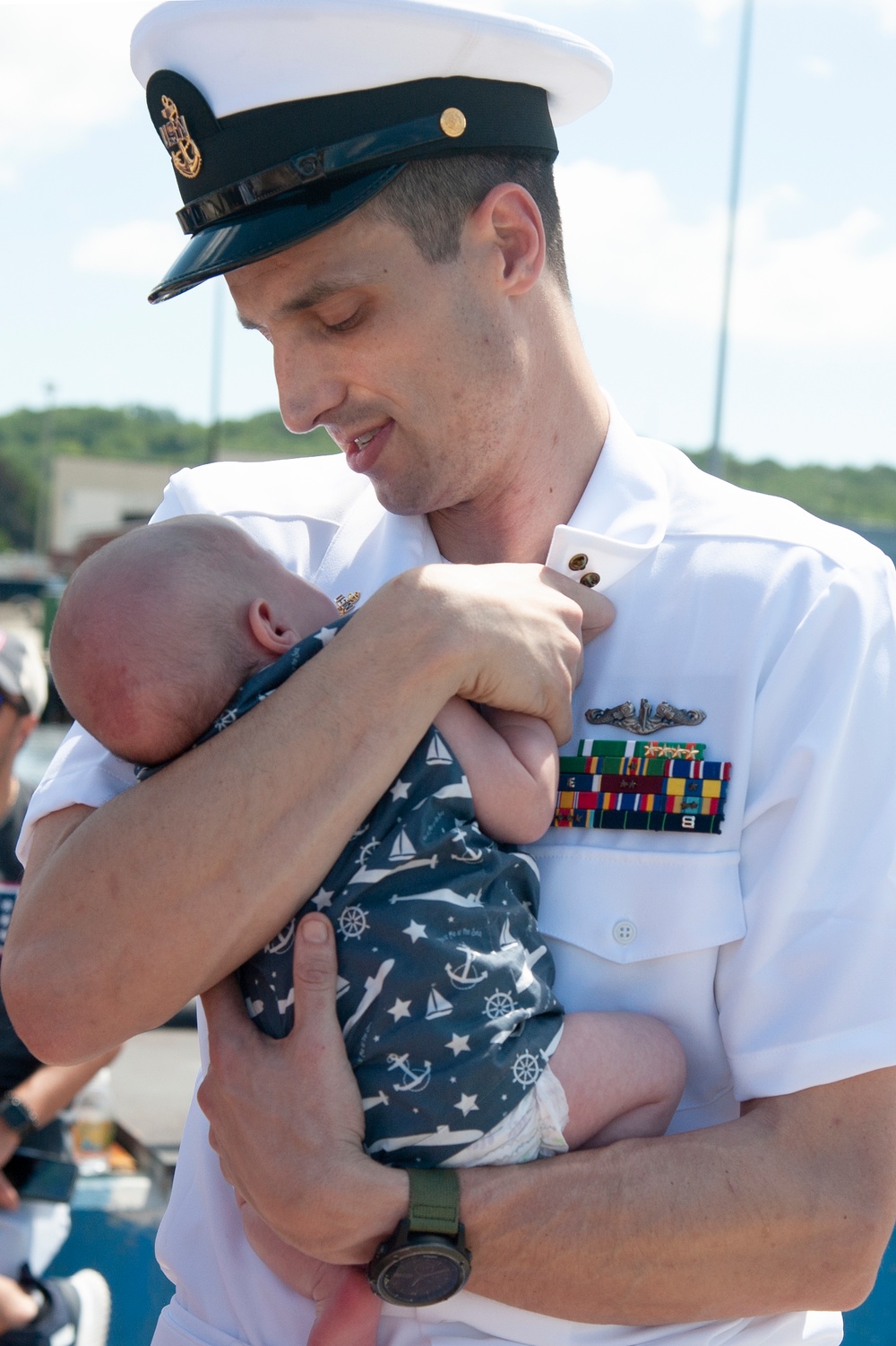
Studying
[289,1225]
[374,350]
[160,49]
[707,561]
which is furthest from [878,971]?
[160,49]

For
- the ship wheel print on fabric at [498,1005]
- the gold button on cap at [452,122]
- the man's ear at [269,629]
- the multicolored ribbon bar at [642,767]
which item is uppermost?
the gold button on cap at [452,122]

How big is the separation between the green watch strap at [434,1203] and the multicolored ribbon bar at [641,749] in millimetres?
553

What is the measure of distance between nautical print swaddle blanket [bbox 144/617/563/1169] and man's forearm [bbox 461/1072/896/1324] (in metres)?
0.09

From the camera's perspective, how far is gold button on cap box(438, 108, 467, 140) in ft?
5.99

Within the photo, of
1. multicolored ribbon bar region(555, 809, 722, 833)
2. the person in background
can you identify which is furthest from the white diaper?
the person in background

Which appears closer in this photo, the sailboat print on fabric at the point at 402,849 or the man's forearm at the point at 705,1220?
the man's forearm at the point at 705,1220

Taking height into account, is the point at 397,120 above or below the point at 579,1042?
above

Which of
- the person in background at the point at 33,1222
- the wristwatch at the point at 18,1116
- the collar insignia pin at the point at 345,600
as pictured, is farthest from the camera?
the wristwatch at the point at 18,1116

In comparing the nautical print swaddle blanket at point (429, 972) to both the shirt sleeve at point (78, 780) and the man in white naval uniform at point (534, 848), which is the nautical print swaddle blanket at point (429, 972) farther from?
the shirt sleeve at point (78, 780)

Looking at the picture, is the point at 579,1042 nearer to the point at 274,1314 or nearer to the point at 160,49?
the point at 274,1314

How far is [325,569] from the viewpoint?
2.05 metres

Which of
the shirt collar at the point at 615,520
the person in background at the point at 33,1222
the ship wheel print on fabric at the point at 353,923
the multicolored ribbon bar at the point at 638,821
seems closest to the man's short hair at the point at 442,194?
the shirt collar at the point at 615,520

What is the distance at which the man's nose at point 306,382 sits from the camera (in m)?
1.85

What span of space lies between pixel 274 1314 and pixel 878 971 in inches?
33.5
